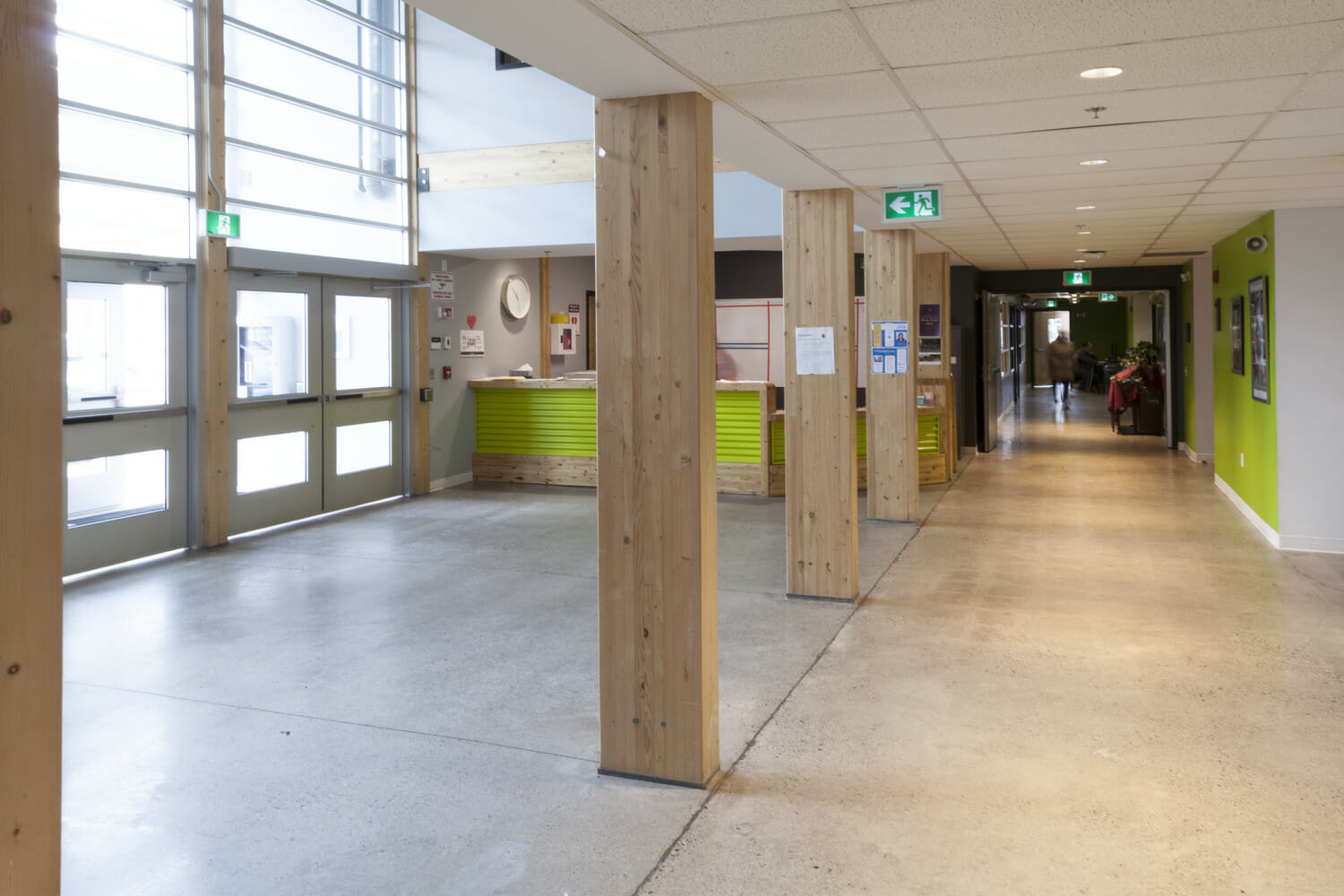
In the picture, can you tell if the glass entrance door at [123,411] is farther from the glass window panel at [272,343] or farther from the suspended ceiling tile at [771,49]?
the suspended ceiling tile at [771,49]

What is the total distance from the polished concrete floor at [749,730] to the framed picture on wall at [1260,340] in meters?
1.27

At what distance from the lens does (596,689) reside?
4.47 m

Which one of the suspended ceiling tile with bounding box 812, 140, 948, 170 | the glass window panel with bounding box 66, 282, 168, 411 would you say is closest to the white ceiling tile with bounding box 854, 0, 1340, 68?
the suspended ceiling tile with bounding box 812, 140, 948, 170

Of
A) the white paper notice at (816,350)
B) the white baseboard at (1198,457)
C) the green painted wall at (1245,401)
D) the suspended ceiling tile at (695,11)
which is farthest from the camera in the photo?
the white baseboard at (1198,457)

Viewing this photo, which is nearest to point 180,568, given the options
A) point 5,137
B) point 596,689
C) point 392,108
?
point 596,689

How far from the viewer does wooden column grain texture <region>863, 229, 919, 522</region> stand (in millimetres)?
8266

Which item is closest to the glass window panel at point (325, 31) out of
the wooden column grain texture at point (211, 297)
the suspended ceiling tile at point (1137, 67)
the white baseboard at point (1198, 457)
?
the wooden column grain texture at point (211, 297)

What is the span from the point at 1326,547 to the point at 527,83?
774 centimetres

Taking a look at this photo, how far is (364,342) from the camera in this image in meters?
9.79

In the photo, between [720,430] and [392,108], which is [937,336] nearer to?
[720,430]

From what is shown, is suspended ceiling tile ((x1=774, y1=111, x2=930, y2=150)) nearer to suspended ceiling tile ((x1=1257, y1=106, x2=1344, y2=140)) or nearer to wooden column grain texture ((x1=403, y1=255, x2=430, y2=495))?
suspended ceiling tile ((x1=1257, y1=106, x2=1344, y2=140))

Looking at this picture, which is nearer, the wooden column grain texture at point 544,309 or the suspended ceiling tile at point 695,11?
the suspended ceiling tile at point 695,11

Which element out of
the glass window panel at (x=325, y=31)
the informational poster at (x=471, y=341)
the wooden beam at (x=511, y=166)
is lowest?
the informational poster at (x=471, y=341)

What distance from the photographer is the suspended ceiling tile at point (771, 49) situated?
292 centimetres
